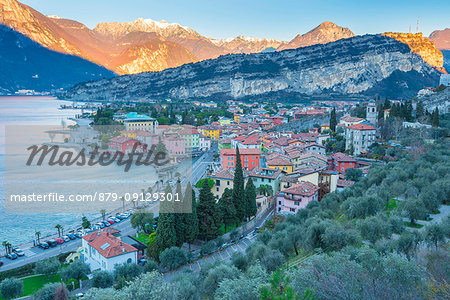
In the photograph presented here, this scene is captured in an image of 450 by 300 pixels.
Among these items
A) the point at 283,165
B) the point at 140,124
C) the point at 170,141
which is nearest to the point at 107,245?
the point at 283,165

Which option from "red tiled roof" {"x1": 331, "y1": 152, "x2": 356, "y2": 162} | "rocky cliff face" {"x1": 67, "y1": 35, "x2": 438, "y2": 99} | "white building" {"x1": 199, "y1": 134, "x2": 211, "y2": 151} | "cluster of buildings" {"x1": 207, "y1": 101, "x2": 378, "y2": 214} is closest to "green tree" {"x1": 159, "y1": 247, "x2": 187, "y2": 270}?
"cluster of buildings" {"x1": 207, "y1": 101, "x2": 378, "y2": 214}

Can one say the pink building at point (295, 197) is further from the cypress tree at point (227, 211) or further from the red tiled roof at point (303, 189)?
the cypress tree at point (227, 211)

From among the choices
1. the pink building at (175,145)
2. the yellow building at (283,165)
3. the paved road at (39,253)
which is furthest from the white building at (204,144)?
A: the paved road at (39,253)

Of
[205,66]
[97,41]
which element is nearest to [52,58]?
[97,41]

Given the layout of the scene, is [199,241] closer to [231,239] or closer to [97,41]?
[231,239]

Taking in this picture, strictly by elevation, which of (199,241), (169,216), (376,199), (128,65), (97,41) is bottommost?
(199,241)

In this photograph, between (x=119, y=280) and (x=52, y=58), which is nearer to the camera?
(x=119, y=280)
